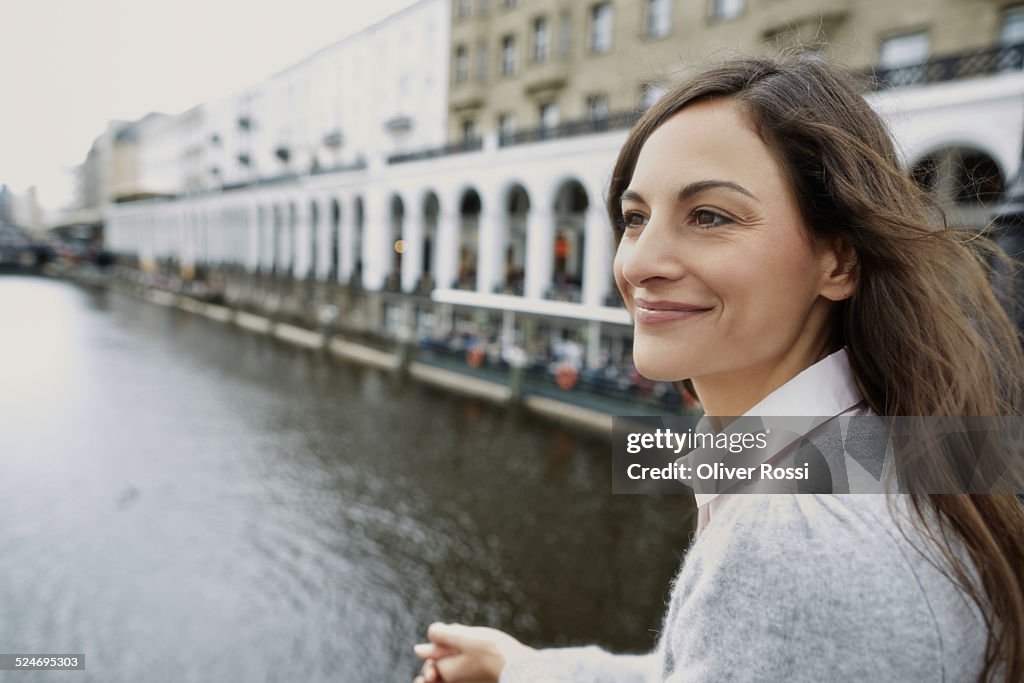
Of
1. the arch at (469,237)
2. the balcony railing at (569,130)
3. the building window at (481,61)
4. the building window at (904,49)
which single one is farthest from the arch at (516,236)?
the building window at (904,49)

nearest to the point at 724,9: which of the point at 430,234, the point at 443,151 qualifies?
the point at 443,151

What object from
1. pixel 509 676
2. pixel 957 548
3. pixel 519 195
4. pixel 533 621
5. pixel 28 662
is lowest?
pixel 533 621

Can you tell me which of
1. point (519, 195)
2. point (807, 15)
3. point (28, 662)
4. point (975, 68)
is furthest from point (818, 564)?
point (519, 195)

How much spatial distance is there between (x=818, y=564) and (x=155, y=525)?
13.4 m

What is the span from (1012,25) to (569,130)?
11.6m

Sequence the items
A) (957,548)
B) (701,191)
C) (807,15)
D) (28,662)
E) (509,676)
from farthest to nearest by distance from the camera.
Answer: (807,15), (28,662), (509,676), (701,191), (957,548)

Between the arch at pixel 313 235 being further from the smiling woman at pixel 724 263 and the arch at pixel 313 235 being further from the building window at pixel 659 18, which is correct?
the smiling woman at pixel 724 263

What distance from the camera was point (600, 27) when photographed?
75.5ft

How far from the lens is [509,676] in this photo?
4.53 feet

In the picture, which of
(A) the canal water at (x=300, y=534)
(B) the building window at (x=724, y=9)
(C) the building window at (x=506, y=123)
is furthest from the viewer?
(C) the building window at (x=506, y=123)

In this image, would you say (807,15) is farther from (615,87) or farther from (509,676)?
(509,676)

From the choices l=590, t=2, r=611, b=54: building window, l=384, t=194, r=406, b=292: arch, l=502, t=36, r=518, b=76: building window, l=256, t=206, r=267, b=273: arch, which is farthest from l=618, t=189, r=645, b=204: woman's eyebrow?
l=256, t=206, r=267, b=273: arch

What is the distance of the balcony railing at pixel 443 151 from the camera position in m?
25.8

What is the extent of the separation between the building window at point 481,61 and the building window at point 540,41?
321cm
